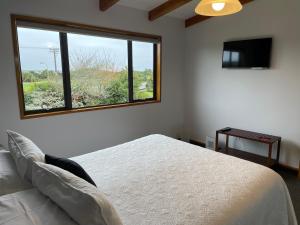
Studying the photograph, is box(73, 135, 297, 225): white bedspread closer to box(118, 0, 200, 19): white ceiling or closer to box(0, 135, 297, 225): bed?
box(0, 135, 297, 225): bed

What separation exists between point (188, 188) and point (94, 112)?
198 cm

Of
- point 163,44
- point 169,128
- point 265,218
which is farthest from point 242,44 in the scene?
point 265,218

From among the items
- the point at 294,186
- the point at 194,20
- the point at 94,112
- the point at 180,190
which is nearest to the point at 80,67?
the point at 94,112

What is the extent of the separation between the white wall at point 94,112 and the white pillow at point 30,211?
5.03 feet

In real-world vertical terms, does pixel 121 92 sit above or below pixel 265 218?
above

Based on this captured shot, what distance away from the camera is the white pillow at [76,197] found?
3.07 ft

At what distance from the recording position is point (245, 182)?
1604mm

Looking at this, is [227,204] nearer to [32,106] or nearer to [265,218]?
[265,218]

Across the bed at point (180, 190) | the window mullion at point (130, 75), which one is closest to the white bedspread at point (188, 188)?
the bed at point (180, 190)

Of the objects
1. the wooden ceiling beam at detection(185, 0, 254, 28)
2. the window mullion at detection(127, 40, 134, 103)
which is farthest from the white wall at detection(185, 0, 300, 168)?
the window mullion at detection(127, 40, 134, 103)

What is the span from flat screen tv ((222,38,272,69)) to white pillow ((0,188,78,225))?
10.4 ft

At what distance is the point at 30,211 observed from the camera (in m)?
1.10

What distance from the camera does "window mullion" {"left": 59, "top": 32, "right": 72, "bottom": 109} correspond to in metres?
2.87

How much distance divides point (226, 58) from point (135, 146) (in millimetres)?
2229
